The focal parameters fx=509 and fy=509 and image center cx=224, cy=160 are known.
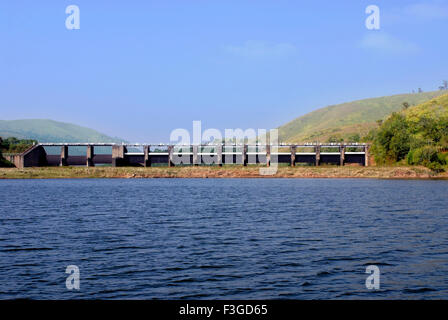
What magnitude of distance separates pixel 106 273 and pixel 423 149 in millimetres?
138073

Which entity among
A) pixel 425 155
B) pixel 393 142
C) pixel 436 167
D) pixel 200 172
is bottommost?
pixel 200 172

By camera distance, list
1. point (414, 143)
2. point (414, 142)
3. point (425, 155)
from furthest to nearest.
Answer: point (414, 142) → point (414, 143) → point (425, 155)

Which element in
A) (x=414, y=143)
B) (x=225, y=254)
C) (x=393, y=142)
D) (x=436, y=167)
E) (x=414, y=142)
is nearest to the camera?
(x=225, y=254)

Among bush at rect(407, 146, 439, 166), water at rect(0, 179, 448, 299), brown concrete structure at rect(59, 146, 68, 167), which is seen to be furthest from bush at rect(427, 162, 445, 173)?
brown concrete structure at rect(59, 146, 68, 167)

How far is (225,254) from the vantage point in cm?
2833

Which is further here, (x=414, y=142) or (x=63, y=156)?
(x=63, y=156)

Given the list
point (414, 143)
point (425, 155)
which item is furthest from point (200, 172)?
point (425, 155)

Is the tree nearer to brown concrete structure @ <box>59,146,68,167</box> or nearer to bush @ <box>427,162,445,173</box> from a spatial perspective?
bush @ <box>427,162,445,173</box>

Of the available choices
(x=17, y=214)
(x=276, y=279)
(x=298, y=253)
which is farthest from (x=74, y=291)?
(x=17, y=214)

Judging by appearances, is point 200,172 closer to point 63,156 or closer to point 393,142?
point 63,156

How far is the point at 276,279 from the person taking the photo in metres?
22.5

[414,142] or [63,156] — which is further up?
[414,142]

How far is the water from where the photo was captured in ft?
68.6

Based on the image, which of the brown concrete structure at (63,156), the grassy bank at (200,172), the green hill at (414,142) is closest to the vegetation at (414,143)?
the green hill at (414,142)
